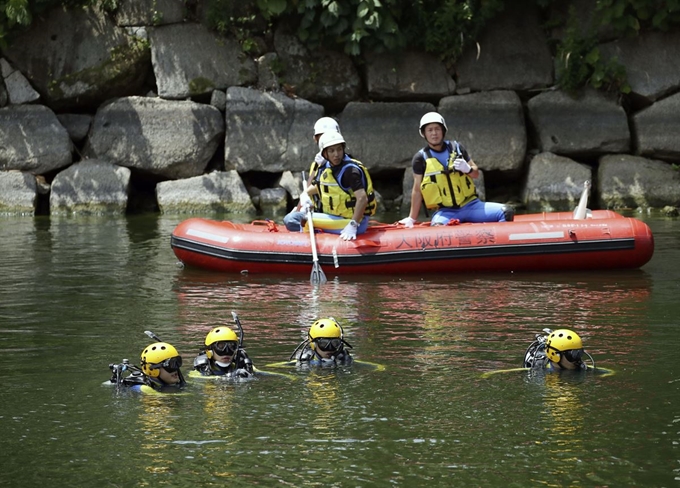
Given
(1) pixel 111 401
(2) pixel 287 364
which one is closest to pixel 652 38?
(2) pixel 287 364

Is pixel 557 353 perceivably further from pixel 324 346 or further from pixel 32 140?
pixel 32 140

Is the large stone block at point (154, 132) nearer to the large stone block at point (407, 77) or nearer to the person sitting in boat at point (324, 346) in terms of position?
the large stone block at point (407, 77)

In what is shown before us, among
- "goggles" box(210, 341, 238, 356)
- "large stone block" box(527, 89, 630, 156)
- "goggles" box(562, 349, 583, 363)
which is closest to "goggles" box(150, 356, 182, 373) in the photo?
"goggles" box(210, 341, 238, 356)

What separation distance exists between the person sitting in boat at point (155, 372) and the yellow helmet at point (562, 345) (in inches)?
90.0

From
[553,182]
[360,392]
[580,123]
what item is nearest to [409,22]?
[580,123]

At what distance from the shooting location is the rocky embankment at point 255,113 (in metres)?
18.1

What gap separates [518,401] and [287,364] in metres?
1.66

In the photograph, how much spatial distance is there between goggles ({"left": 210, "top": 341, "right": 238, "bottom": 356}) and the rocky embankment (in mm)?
10434

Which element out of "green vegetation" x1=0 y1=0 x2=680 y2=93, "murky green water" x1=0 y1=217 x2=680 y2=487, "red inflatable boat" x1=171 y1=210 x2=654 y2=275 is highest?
"green vegetation" x1=0 y1=0 x2=680 y2=93

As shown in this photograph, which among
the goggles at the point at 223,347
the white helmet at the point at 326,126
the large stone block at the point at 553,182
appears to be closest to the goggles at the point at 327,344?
the goggles at the point at 223,347

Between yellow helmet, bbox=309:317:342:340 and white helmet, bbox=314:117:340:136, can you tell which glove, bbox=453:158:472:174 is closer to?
white helmet, bbox=314:117:340:136

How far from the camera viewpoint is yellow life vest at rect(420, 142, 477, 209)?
1231 cm

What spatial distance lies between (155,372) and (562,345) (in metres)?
2.51

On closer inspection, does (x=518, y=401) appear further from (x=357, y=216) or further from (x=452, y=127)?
(x=452, y=127)
